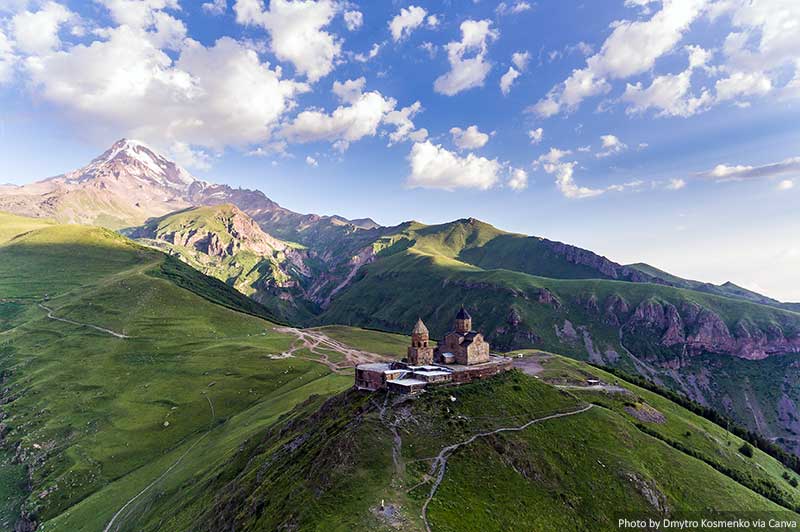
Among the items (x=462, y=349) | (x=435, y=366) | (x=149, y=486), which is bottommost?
(x=149, y=486)

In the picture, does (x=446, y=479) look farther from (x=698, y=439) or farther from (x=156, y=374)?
(x=156, y=374)

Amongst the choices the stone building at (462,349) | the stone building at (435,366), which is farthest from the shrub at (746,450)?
the stone building at (462,349)

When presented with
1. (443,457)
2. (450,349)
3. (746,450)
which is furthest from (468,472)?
(746,450)

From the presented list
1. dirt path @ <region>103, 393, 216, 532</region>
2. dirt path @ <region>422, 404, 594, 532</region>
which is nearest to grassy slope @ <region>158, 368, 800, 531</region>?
dirt path @ <region>422, 404, 594, 532</region>

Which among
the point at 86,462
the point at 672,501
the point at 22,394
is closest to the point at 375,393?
the point at 672,501

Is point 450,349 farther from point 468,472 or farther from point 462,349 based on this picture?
point 468,472

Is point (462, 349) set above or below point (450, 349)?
above
